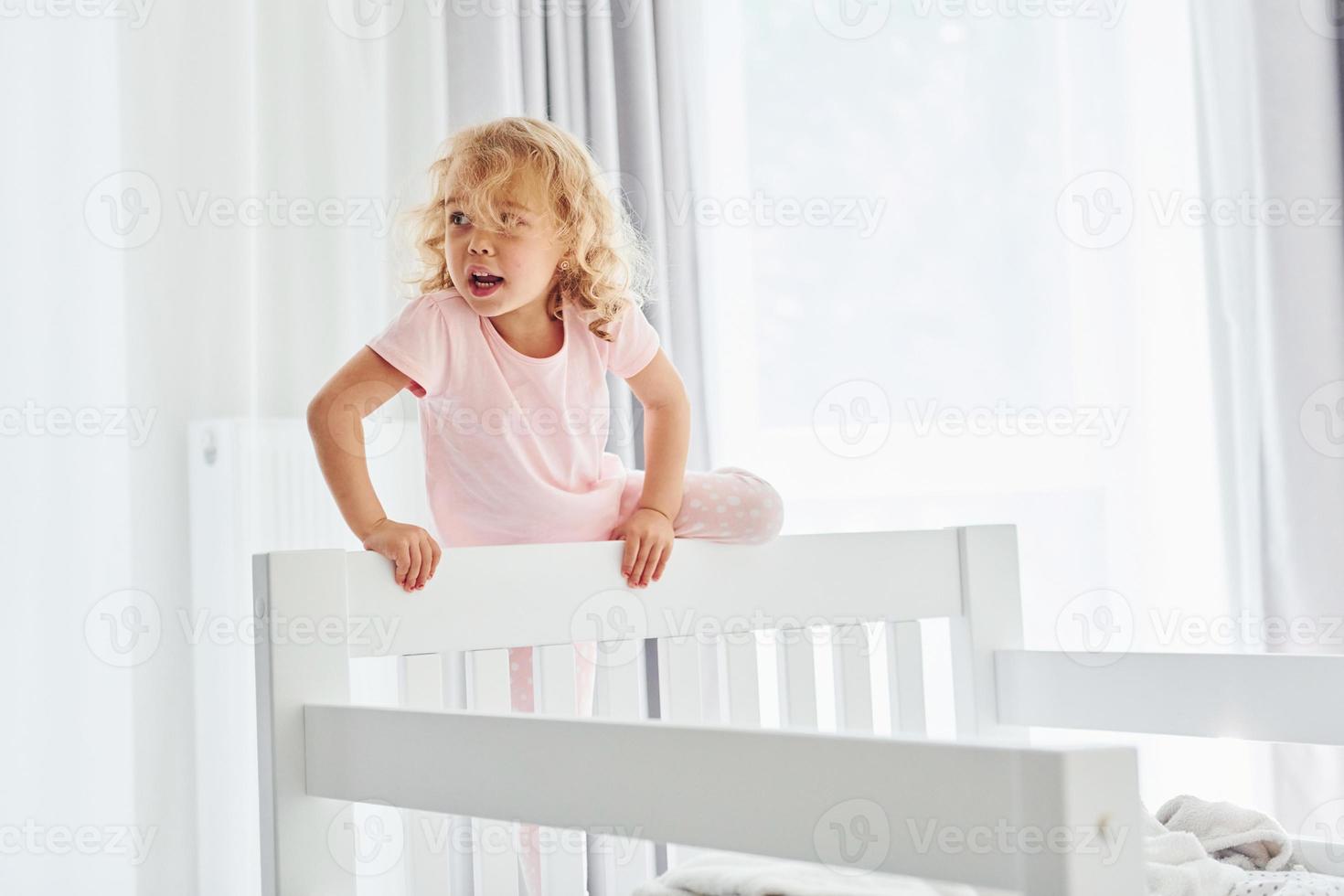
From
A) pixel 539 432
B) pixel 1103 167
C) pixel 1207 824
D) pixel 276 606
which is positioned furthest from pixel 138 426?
pixel 1103 167

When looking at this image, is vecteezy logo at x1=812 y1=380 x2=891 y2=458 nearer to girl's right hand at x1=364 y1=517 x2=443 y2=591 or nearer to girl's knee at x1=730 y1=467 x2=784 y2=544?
girl's knee at x1=730 y1=467 x2=784 y2=544

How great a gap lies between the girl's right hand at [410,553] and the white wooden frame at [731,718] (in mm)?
10

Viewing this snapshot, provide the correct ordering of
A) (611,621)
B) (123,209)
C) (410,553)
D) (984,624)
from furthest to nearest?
1. (123,209)
2. (984,624)
3. (611,621)
4. (410,553)

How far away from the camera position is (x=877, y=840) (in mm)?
633

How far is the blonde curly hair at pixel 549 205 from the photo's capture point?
1164 mm

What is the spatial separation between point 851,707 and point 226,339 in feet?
3.32

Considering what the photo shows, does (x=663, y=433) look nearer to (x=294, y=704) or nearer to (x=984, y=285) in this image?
(x=294, y=704)

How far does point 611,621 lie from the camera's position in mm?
1072

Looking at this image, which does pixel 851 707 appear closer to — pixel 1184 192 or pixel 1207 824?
pixel 1207 824
